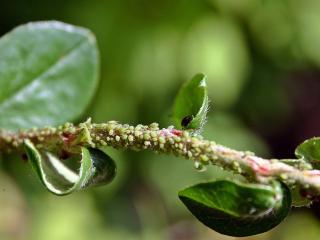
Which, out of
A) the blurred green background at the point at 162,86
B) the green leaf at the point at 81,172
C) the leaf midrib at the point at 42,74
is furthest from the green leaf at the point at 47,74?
the blurred green background at the point at 162,86

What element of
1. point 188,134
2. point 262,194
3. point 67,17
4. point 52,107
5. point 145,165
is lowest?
point 262,194

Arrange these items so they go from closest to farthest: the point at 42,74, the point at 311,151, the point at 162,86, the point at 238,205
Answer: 1. the point at 238,205
2. the point at 311,151
3. the point at 42,74
4. the point at 162,86

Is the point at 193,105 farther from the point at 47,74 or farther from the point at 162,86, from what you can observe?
the point at 162,86

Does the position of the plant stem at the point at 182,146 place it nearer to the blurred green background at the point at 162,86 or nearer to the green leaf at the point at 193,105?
the green leaf at the point at 193,105

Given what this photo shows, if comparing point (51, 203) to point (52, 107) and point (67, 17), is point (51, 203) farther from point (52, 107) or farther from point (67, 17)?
point (52, 107)

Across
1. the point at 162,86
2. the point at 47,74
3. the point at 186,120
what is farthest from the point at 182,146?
the point at 162,86

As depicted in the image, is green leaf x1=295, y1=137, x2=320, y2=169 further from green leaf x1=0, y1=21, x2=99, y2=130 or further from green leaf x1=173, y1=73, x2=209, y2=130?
green leaf x1=0, y1=21, x2=99, y2=130

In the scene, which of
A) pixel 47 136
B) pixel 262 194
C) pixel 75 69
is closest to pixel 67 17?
pixel 75 69
